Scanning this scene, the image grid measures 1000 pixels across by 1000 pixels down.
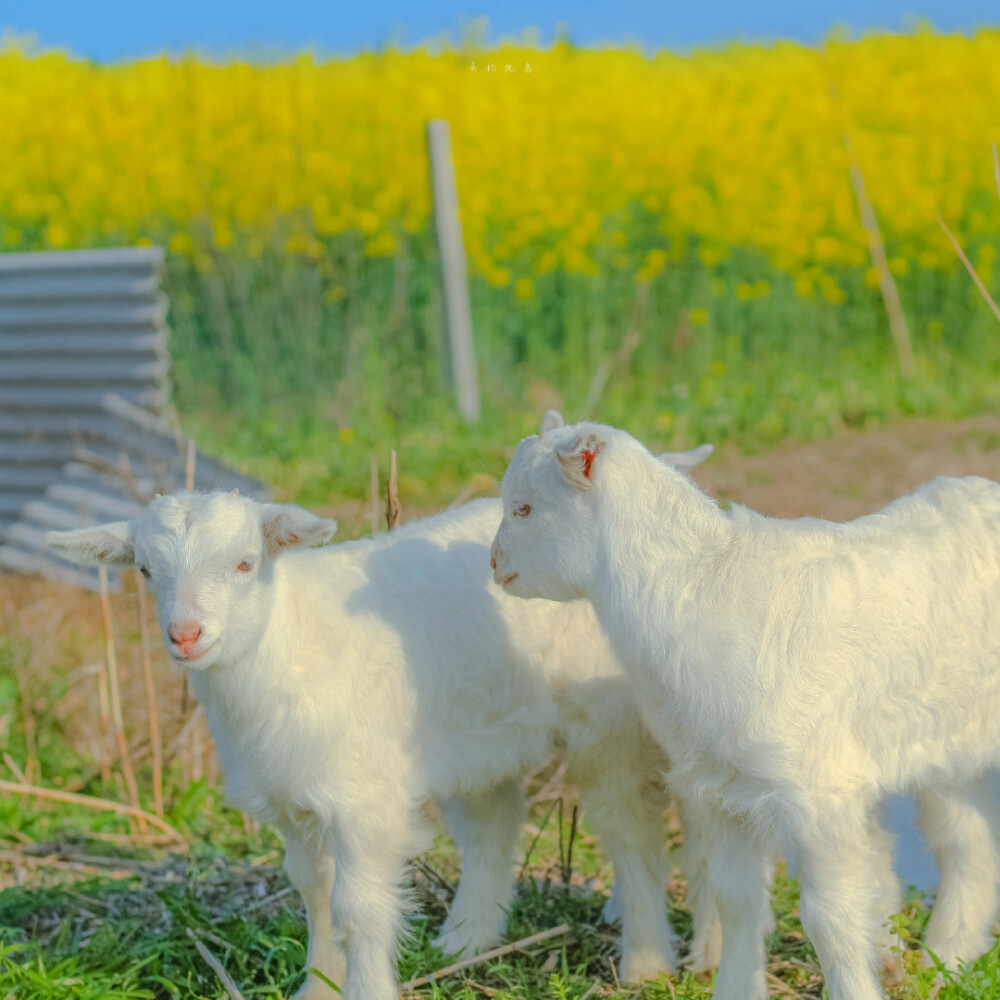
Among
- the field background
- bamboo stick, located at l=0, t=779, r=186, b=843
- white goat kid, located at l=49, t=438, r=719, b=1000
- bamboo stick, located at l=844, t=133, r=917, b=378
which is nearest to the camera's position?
white goat kid, located at l=49, t=438, r=719, b=1000

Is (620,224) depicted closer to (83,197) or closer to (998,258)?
(998,258)

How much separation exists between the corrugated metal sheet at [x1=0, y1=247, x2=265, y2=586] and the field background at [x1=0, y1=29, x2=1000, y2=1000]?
26.8 inches

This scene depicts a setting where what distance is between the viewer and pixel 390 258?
11.8 m

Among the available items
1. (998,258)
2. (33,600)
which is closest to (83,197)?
(33,600)

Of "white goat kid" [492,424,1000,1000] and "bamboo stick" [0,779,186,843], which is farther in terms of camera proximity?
"bamboo stick" [0,779,186,843]

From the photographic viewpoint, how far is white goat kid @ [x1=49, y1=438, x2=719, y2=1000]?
3.39 meters

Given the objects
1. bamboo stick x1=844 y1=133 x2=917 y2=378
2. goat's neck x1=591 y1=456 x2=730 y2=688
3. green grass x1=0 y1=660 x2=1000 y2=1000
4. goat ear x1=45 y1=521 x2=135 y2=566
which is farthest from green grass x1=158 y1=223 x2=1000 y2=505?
goat's neck x1=591 y1=456 x2=730 y2=688

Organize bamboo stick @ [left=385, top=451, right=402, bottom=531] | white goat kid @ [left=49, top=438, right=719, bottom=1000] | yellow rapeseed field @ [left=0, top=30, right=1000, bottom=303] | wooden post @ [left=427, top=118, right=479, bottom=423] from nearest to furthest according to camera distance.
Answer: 1. white goat kid @ [left=49, top=438, right=719, bottom=1000]
2. bamboo stick @ [left=385, top=451, right=402, bottom=531]
3. wooden post @ [left=427, top=118, right=479, bottom=423]
4. yellow rapeseed field @ [left=0, top=30, right=1000, bottom=303]

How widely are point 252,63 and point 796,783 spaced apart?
13.0 m

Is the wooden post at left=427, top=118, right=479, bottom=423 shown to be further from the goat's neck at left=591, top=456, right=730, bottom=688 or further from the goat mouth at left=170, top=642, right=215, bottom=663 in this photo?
the goat mouth at left=170, top=642, right=215, bottom=663

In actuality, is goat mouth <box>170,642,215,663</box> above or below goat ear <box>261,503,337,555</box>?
below

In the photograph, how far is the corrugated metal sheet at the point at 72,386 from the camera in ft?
28.6

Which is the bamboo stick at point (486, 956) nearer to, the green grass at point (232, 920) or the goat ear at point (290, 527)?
the green grass at point (232, 920)

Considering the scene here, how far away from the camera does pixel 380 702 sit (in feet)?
12.0
